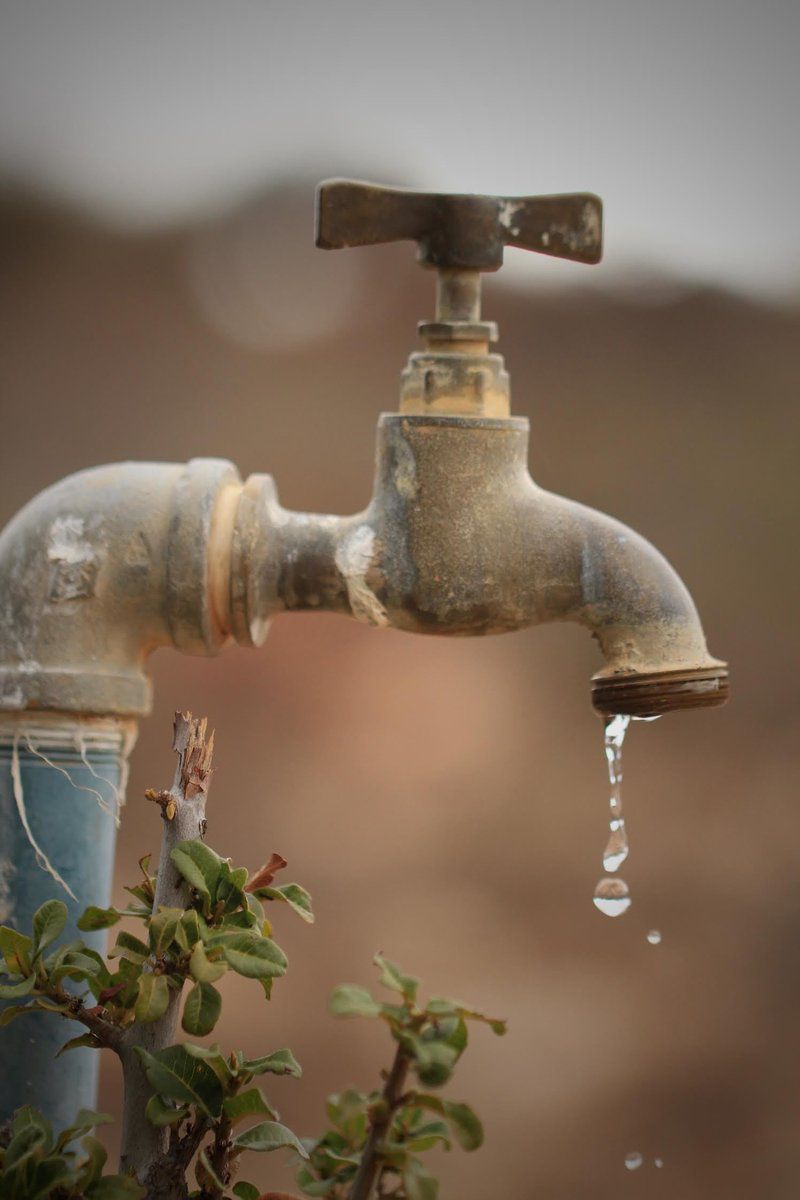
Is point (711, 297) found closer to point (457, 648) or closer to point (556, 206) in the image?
point (457, 648)

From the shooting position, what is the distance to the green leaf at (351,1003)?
60cm

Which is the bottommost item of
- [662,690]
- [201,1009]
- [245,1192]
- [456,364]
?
[245,1192]

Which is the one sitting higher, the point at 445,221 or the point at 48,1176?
the point at 445,221

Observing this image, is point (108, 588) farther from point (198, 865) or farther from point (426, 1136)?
point (426, 1136)

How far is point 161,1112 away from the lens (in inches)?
27.1

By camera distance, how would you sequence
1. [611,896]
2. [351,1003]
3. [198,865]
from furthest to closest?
[611,896]
[198,865]
[351,1003]

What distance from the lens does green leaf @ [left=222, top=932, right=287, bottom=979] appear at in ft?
2.21

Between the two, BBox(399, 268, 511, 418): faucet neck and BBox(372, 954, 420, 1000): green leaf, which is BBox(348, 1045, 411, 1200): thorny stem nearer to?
BBox(372, 954, 420, 1000): green leaf

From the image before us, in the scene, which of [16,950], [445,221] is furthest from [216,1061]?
[445,221]

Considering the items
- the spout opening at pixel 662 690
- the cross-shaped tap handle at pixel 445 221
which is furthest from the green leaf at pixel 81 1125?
the cross-shaped tap handle at pixel 445 221

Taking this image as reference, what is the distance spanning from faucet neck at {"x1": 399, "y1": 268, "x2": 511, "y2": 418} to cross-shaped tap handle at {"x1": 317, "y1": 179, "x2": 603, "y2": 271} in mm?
20

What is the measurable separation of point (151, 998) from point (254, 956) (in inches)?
2.2

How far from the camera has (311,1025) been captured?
9.07 feet

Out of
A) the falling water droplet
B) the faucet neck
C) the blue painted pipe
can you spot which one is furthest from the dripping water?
the blue painted pipe
